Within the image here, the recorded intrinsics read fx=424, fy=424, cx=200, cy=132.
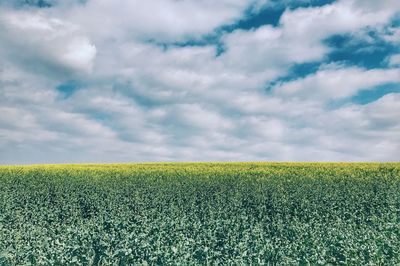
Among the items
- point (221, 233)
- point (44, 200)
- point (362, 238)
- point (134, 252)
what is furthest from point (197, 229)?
point (44, 200)

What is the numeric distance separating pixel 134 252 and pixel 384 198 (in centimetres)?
1129

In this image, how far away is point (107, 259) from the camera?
10312mm

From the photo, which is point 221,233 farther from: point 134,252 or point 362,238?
point 362,238

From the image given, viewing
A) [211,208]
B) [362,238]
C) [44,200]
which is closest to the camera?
[362,238]

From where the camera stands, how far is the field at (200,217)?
34.3ft

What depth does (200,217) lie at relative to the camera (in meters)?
16.3

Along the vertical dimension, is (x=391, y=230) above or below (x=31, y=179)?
below

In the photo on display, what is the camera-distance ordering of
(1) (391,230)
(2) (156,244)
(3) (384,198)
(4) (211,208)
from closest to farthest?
(2) (156,244) → (1) (391,230) → (4) (211,208) → (3) (384,198)

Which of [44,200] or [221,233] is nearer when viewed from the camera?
[221,233]

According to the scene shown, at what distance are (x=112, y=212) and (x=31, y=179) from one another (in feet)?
26.0

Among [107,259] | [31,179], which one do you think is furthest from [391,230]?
[31,179]

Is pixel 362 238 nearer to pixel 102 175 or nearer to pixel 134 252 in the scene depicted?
pixel 134 252

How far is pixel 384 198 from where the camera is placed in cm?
1725

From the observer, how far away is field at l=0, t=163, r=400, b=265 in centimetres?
1045
